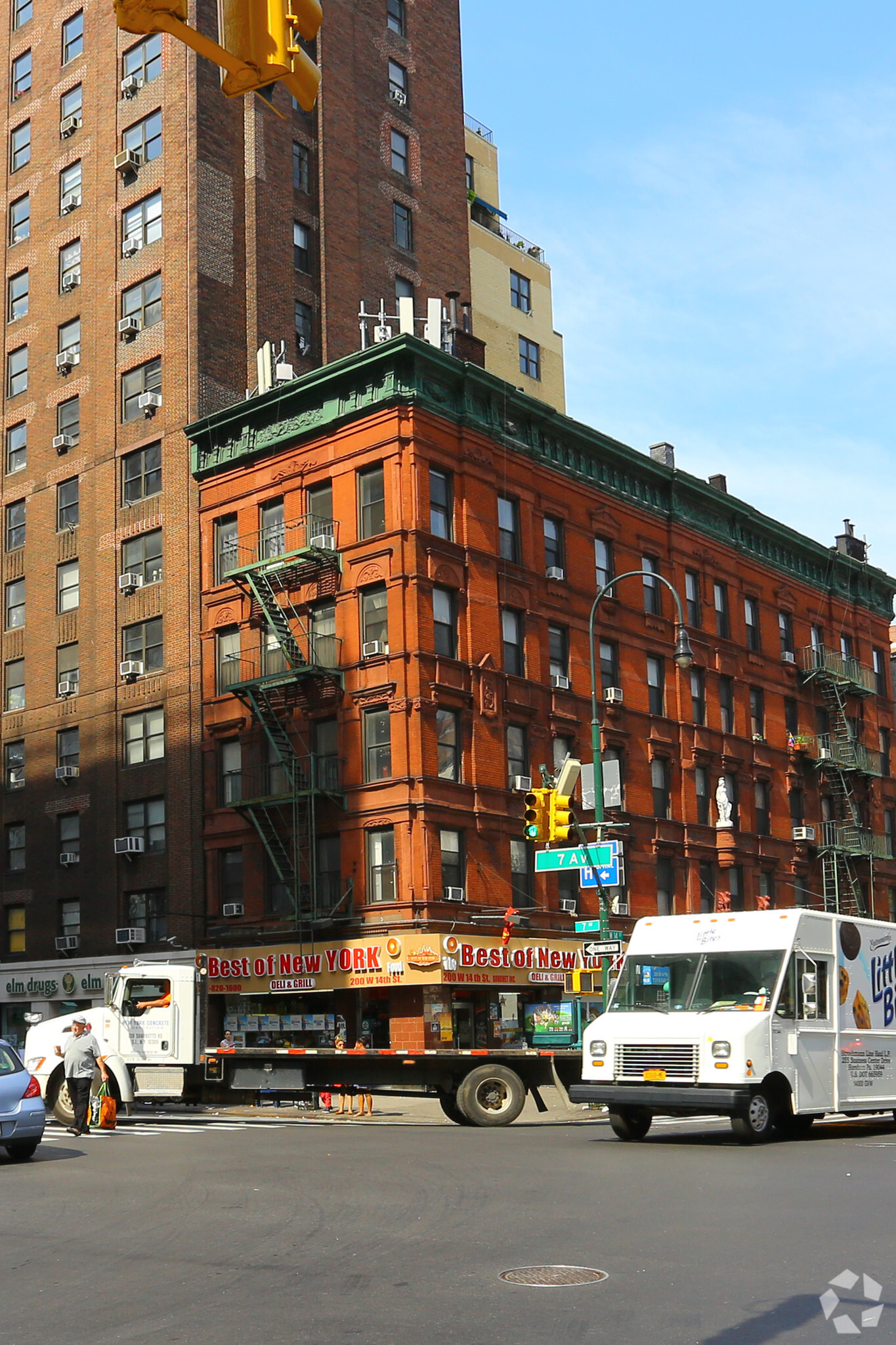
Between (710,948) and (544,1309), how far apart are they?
41.0ft

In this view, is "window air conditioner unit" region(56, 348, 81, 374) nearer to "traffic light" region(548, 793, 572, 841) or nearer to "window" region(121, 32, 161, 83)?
"window" region(121, 32, 161, 83)

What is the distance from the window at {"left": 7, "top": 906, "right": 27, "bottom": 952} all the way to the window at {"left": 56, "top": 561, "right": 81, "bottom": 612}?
9885 millimetres

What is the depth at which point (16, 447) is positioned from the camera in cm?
5369

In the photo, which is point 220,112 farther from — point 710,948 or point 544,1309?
point 544,1309

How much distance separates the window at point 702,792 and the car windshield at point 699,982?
29519 mm

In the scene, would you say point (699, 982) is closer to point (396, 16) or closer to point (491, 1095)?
point (491, 1095)

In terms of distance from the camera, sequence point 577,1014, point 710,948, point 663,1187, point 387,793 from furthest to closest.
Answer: point 387,793 < point 577,1014 < point 710,948 < point 663,1187

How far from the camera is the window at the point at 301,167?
2063 inches

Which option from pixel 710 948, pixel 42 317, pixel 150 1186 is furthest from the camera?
pixel 42 317

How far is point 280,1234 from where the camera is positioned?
38.8ft

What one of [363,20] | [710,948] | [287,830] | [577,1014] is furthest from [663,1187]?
[363,20]

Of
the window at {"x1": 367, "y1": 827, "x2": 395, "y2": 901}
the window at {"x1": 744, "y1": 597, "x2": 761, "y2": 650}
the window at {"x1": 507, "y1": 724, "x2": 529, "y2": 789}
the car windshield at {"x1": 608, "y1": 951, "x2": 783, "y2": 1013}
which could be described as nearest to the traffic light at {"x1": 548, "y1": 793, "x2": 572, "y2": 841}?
the car windshield at {"x1": 608, "y1": 951, "x2": 783, "y2": 1013}

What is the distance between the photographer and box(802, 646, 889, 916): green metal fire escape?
56.3 m

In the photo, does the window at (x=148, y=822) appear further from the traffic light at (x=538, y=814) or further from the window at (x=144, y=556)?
the traffic light at (x=538, y=814)
